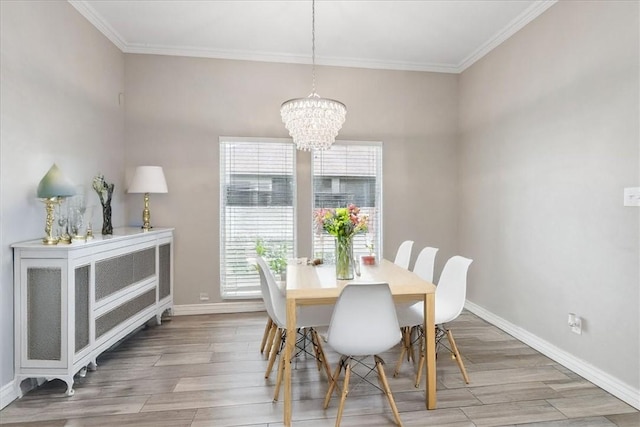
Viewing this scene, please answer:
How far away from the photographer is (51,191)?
237 centimetres

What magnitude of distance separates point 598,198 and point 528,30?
181 centimetres

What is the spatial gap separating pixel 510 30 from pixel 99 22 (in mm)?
4176

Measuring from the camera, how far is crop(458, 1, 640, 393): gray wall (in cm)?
234

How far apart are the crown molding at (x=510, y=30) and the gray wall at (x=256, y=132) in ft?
1.22

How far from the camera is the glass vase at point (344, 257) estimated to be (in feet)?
7.91

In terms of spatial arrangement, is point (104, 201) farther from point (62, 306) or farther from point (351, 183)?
point (351, 183)

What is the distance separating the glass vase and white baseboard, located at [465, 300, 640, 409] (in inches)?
78.2

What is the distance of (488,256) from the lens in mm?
3861

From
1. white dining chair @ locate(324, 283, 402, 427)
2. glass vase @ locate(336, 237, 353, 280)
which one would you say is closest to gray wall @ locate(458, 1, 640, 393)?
white dining chair @ locate(324, 283, 402, 427)

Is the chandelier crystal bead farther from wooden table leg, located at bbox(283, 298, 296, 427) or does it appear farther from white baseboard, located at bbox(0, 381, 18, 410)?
white baseboard, located at bbox(0, 381, 18, 410)

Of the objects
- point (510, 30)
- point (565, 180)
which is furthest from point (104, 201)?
point (510, 30)

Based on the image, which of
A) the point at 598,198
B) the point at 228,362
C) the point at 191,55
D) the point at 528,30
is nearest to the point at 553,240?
the point at 598,198

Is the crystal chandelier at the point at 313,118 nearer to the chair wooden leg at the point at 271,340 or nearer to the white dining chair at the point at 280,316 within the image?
the white dining chair at the point at 280,316

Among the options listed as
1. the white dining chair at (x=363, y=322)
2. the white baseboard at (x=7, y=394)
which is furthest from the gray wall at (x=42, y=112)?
the white dining chair at (x=363, y=322)
